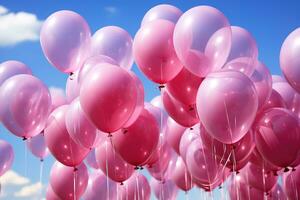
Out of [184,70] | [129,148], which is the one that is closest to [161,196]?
[129,148]

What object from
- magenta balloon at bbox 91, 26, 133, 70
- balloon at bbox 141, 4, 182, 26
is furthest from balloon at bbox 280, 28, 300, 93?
magenta balloon at bbox 91, 26, 133, 70

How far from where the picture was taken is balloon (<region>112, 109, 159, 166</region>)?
17.3 ft

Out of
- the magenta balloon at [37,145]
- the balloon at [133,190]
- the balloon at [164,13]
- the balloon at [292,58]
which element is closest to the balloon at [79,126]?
the balloon at [164,13]

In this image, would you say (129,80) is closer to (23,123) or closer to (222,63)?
Answer: (222,63)

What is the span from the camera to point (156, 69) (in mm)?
4918

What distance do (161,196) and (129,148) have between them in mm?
2978

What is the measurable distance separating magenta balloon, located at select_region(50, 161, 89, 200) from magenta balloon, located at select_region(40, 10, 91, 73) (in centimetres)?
173

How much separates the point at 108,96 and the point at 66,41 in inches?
53.0

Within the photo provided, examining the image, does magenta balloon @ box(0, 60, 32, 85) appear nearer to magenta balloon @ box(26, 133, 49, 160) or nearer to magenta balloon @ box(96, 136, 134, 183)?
magenta balloon @ box(26, 133, 49, 160)

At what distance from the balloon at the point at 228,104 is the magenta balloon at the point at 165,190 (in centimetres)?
366

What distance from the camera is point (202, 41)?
4.53 metres

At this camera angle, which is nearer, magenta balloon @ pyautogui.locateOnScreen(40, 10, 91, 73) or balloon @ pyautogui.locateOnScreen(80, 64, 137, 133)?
balloon @ pyautogui.locateOnScreen(80, 64, 137, 133)

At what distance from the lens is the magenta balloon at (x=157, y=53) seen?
4871 mm

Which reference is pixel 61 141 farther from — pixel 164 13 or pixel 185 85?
pixel 164 13
